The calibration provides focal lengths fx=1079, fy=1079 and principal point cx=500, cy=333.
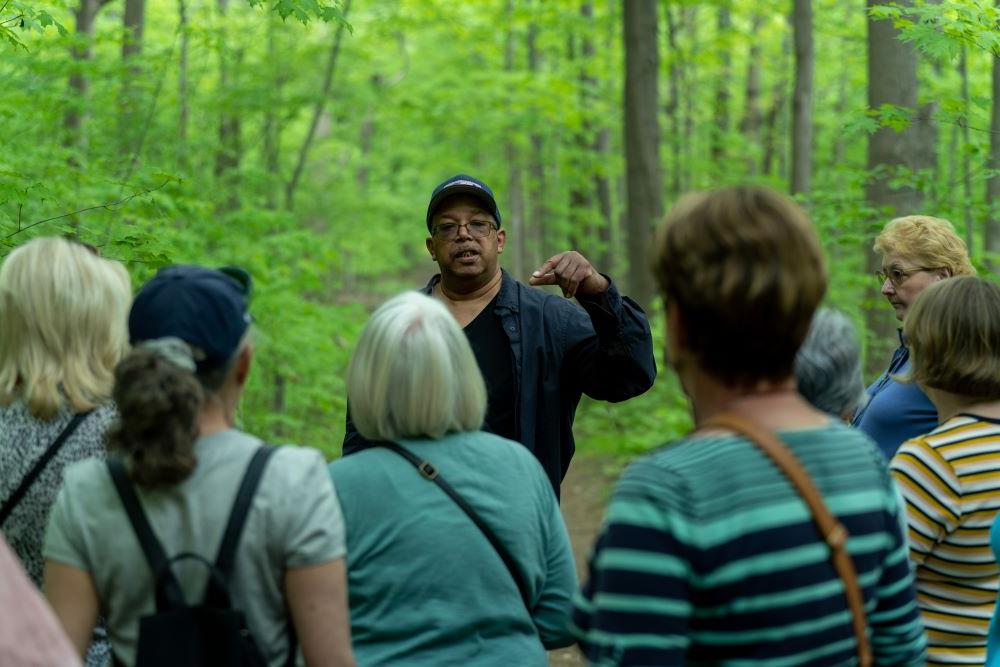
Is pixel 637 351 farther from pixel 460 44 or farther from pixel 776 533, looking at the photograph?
pixel 460 44

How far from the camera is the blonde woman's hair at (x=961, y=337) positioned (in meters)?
3.24

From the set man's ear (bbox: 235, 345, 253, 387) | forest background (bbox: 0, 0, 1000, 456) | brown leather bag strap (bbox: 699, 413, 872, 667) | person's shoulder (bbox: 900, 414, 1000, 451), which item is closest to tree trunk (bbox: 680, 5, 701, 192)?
forest background (bbox: 0, 0, 1000, 456)

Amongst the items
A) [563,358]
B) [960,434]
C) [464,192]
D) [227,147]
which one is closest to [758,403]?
[960,434]

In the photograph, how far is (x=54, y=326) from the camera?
2.83 metres

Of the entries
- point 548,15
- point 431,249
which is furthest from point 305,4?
point 548,15

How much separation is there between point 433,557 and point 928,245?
2731mm

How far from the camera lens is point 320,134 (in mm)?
23297

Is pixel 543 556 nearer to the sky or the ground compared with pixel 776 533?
nearer to the ground

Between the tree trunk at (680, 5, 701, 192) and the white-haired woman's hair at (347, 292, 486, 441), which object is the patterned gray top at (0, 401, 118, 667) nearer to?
the white-haired woman's hair at (347, 292, 486, 441)

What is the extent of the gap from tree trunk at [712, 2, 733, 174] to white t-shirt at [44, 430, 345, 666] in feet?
51.4

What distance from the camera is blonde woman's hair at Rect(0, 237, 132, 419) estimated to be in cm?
281

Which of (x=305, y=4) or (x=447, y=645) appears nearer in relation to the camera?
(x=447, y=645)

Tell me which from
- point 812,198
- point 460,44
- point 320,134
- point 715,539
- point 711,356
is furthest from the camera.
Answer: point 320,134

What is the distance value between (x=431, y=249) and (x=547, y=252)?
17.2 metres
